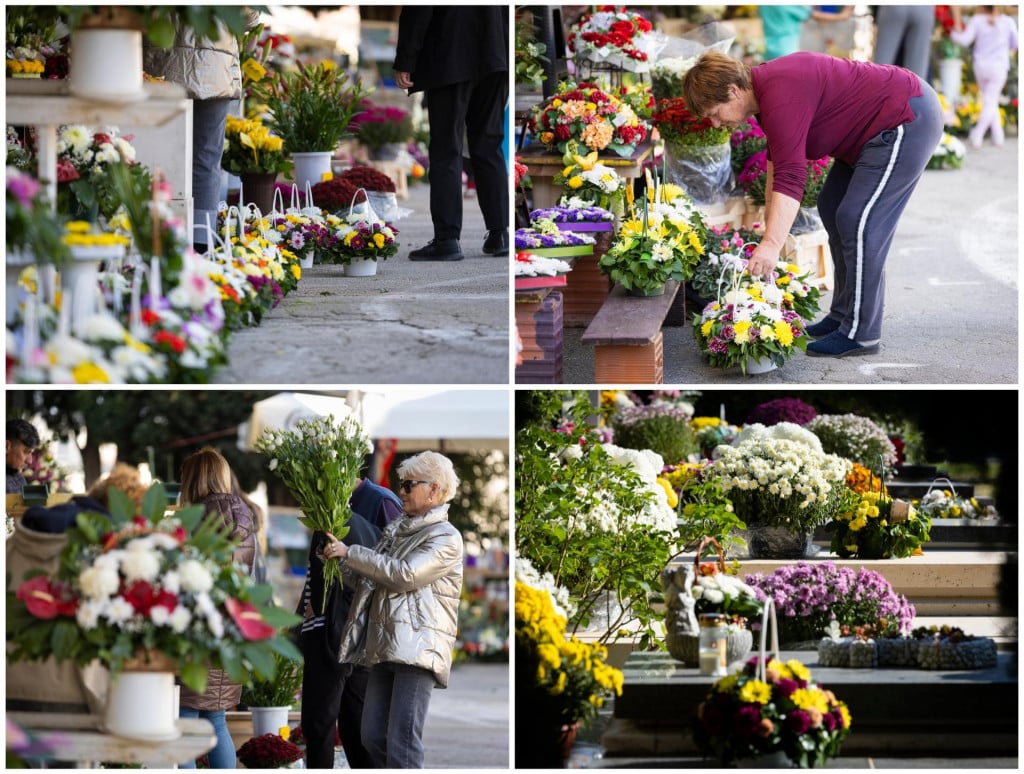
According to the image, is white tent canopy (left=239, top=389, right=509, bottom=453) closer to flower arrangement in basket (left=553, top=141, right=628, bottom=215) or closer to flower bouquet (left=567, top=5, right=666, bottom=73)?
flower arrangement in basket (left=553, top=141, right=628, bottom=215)

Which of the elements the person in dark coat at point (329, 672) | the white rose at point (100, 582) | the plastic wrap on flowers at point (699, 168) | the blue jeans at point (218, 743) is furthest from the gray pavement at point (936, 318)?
the white rose at point (100, 582)

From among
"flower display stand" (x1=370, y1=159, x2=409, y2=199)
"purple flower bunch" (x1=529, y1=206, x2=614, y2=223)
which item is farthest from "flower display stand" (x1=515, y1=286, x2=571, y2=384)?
"flower display stand" (x1=370, y1=159, x2=409, y2=199)

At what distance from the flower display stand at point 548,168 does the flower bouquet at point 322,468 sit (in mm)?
2274

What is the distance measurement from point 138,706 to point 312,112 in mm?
4226

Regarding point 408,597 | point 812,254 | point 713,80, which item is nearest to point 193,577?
point 408,597

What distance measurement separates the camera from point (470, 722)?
8.88 m

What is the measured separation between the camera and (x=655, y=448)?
795 centimetres

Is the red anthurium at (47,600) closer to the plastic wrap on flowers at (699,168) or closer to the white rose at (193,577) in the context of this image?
the white rose at (193,577)

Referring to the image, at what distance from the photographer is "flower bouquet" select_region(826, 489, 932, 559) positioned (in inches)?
243

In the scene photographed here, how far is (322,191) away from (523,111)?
1186mm

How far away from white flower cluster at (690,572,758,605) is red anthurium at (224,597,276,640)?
1.78 metres

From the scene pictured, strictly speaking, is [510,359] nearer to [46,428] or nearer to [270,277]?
[270,277]

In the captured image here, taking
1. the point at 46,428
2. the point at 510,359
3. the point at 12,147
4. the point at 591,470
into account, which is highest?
the point at 12,147

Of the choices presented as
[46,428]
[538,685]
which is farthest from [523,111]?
[46,428]
